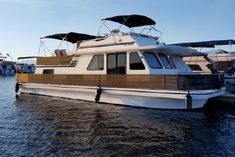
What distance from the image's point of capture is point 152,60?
54.5ft

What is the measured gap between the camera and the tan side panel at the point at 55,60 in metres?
20.7

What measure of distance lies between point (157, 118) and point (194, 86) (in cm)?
244

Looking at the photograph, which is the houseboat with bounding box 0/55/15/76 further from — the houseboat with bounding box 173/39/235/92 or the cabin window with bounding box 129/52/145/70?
the cabin window with bounding box 129/52/145/70

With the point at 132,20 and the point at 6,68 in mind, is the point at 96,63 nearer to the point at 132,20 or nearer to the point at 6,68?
the point at 132,20

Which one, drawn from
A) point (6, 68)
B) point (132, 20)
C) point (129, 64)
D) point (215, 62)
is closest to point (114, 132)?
point (129, 64)

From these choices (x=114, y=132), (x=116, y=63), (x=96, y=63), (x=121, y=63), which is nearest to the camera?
(x=114, y=132)

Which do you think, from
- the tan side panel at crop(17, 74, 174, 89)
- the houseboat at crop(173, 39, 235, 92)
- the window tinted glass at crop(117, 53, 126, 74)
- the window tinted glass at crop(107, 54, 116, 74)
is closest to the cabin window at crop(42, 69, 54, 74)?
the tan side panel at crop(17, 74, 174, 89)

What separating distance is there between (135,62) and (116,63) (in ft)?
4.32

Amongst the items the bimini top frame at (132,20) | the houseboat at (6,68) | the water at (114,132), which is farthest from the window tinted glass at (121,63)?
the houseboat at (6,68)

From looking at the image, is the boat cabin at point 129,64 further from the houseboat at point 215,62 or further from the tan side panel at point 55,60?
the houseboat at point 215,62

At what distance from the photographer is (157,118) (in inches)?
529

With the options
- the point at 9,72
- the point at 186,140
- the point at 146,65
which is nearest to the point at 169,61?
the point at 146,65

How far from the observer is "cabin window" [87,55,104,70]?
1824cm

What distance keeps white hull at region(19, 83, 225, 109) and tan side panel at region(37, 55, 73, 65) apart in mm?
1663
